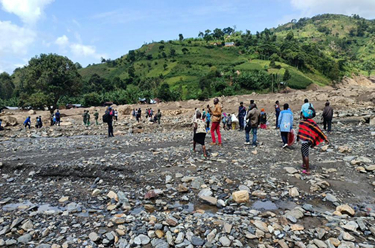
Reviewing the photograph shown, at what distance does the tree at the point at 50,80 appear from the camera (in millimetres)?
50750

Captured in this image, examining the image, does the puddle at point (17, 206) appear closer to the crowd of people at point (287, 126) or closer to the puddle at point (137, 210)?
the puddle at point (137, 210)

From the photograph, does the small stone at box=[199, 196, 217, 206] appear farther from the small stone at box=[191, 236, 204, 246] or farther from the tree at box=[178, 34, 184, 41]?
the tree at box=[178, 34, 184, 41]

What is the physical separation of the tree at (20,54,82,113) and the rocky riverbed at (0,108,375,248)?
4651 cm

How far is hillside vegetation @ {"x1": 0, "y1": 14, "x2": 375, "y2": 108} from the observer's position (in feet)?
234

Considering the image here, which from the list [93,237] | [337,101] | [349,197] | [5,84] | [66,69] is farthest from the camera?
[5,84]

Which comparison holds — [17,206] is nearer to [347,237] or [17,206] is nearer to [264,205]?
[264,205]

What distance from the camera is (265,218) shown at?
521 centimetres

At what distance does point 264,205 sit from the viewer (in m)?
5.93

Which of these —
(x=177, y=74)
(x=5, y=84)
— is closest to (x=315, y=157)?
(x=177, y=74)

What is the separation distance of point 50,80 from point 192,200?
54.1 meters

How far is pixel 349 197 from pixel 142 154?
716cm

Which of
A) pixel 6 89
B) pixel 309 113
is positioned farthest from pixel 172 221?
pixel 6 89

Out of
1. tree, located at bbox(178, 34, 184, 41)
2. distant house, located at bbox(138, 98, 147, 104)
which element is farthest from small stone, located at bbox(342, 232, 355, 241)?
tree, located at bbox(178, 34, 184, 41)

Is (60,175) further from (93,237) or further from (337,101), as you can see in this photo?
(337,101)
